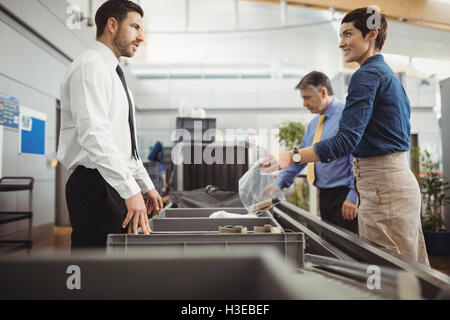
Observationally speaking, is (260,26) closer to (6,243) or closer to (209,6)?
(209,6)

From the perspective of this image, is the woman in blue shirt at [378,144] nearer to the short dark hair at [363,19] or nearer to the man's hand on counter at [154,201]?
the short dark hair at [363,19]

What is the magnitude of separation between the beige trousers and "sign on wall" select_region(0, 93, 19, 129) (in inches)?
156

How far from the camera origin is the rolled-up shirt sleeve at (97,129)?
1017mm

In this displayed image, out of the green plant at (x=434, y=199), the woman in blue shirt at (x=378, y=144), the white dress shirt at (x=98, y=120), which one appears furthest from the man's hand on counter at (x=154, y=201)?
the green plant at (x=434, y=199)

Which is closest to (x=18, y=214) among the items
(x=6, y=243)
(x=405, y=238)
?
(x=6, y=243)

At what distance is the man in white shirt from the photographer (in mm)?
1021

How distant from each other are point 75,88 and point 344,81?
18.7 feet

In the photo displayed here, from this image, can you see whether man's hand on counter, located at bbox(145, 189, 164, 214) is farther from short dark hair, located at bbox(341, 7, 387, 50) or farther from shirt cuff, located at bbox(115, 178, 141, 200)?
short dark hair, located at bbox(341, 7, 387, 50)

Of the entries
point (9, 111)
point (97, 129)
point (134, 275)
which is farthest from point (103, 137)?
point (9, 111)

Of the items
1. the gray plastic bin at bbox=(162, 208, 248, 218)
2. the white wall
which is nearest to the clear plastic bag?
the gray plastic bin at bbox=(162, 208, 248, 218)

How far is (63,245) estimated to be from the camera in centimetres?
405

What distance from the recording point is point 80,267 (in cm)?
30

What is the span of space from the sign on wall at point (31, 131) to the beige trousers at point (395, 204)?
4196 mm

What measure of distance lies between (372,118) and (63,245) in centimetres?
403
